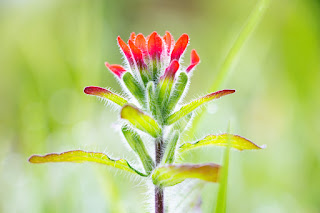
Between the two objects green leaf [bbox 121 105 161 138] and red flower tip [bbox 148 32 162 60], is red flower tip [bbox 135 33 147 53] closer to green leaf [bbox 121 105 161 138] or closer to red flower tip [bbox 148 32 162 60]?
red flower tip [bbox 148 32 162 60]

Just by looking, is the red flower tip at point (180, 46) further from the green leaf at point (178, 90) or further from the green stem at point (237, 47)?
the green stem at point (237, 47)

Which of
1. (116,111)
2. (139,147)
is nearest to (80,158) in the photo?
(139,147)

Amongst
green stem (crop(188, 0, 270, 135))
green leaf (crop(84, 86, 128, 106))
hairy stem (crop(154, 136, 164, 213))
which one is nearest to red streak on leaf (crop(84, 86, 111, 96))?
green leaf (crop(84, 86, 128, 106))

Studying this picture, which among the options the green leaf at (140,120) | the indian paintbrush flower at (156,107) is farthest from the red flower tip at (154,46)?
the green leaf at (140,120)

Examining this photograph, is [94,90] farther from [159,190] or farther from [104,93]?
[159,190]

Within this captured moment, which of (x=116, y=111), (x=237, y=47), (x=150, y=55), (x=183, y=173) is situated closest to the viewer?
(x=183, y=173)
